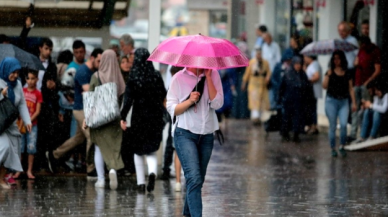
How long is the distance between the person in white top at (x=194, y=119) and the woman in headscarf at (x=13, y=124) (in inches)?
135

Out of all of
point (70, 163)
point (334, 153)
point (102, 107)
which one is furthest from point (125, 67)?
point (334, 153)

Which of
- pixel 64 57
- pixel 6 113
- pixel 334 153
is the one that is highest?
pixel 64 57

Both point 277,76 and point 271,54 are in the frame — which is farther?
point 271,54

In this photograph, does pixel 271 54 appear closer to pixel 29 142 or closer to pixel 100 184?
pixel 29 142

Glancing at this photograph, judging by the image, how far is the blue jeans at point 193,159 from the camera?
28.6 ft

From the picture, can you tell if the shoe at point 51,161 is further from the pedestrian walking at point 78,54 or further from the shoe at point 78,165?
the pedestrian walking at point 78,54

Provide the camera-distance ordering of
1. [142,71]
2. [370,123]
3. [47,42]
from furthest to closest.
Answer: [370,123], [47,42], [142,71]

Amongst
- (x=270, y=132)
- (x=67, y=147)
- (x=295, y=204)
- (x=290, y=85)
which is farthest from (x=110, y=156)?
(x=270, y=132)

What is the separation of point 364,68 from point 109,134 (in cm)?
715

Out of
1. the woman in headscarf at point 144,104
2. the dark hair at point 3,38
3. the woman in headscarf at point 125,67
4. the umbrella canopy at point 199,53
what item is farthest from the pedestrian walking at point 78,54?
the umbrella canopy at point 199,53

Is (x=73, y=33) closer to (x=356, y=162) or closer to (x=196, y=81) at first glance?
(x=356, y=162)

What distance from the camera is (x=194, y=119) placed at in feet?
29.0

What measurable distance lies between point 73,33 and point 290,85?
6.12m

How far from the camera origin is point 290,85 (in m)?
19.6
